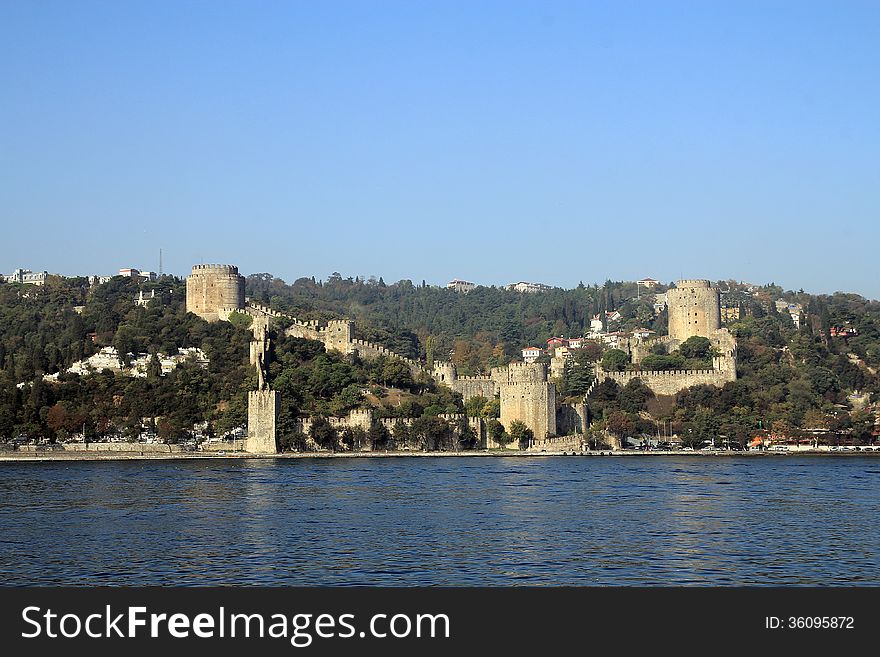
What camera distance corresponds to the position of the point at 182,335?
60750mm

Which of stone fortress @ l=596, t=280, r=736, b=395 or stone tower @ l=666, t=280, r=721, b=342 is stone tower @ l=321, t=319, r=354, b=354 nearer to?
stone fortress @ l=596, t=280, r=736, b=395

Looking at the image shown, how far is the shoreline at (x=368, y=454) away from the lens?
4853cm

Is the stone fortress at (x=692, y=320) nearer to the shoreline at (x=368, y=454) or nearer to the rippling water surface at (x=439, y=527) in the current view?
the shoreline at (x=368, y=454)

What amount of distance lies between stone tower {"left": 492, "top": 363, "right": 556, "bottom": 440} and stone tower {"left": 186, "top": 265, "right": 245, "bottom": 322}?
645 inches

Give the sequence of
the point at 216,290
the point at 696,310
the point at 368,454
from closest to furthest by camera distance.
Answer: the point at 368,454, the point at 216,290, the point at 696,310

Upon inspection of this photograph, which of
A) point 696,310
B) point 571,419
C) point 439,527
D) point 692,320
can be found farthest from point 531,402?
point 439,527

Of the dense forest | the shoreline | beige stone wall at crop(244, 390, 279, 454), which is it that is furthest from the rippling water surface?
the dense forest

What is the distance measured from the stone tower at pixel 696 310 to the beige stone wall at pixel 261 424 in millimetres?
26147

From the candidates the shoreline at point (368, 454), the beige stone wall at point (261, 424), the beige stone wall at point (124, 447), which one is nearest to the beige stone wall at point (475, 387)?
the shoreline at point (368, 454)

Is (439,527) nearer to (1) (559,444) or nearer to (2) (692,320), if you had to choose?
(1) (559,444)

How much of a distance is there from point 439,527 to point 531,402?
27.8 meters

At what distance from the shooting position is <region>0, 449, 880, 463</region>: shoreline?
48.5m

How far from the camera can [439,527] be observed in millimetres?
24797

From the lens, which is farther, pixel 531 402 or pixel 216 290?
pixel 216 290
